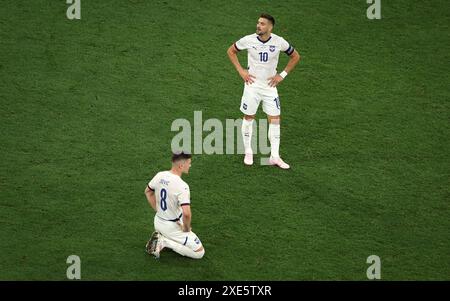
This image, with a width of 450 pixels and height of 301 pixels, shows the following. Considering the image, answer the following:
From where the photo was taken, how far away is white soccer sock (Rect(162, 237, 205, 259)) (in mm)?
9633

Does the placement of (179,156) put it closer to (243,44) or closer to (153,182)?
(153,182)

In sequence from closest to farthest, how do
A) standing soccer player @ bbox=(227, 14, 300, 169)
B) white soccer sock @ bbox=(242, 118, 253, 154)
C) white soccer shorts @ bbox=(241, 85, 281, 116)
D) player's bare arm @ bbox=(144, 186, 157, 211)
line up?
player's bare arm @ bbox=(144, 186, 157, 211) < standing soccer player @ bbox=(227, 14, 300, 169) < white soccer shorts @ bbox=(241, 85, 281, 116) < white soccer sock @ bbox=(242, 118, 253, 154)

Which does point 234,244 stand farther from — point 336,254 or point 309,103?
point 309,103

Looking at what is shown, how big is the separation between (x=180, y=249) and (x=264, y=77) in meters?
2.79

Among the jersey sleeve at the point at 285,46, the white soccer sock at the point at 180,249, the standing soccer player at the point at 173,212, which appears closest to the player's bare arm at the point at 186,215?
the standing soccer player at the point at 173,212

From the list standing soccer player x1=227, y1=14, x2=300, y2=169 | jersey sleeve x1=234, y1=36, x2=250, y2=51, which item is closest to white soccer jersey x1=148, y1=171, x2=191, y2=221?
standing soccer player x1=227, y1=14, x2=300, y2=169

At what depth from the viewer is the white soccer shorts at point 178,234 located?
958 centimetres

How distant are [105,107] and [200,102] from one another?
140 cm

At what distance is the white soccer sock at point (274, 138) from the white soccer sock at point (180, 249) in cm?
219

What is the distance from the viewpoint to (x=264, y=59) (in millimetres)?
11039

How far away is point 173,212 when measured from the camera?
372 inches

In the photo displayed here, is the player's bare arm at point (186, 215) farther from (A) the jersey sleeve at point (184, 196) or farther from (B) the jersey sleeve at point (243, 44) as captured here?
(B) the jersey sleeve at point (243, 44)

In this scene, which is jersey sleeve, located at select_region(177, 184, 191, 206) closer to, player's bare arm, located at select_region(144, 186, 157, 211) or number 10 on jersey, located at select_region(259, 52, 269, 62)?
player's bare arm, located at select_region(144, 186, 157, 211)

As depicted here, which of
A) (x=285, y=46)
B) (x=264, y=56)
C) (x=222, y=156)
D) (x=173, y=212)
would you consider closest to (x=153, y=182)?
(x=173, y=212)
